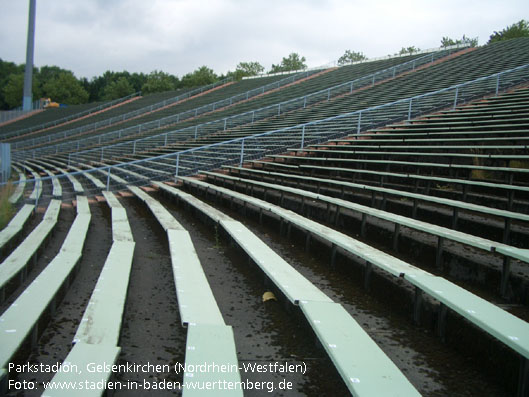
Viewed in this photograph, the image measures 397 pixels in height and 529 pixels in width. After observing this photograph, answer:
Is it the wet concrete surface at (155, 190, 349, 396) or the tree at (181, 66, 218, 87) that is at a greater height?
the tree at (181, 66, 218, 87)

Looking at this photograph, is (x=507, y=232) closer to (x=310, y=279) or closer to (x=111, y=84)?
(x=310, y=279)

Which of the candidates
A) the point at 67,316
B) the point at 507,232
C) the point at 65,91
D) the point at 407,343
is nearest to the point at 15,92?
the point at 65,91

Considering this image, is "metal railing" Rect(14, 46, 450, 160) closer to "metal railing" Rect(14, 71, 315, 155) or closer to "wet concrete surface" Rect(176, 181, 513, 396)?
"metal railing" Rect(14, 71, 315, 155)

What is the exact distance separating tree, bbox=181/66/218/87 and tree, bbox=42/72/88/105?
53.9 ft

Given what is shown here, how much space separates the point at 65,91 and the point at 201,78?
→ 2133 cm

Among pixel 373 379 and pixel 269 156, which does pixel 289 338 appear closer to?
pixel 373 379

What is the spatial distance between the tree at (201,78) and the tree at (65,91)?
16.4 m

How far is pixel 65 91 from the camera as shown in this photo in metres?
59.4

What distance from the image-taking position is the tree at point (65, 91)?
193ft

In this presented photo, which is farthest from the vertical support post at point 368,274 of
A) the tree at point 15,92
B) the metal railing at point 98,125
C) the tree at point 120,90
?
the tree at point 15,92

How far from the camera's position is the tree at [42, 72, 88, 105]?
58969mm

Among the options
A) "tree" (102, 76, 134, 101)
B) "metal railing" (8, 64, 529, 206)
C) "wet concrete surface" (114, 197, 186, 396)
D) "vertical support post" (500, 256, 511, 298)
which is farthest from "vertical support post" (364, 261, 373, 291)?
"tree" (102, 76, 134, 101)

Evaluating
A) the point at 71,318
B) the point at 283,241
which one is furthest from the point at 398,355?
the point at 283,241

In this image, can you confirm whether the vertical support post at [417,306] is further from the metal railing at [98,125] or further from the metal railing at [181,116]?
the metal railing at [98,125]
